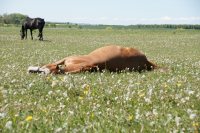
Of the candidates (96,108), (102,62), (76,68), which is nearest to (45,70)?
(76,68)

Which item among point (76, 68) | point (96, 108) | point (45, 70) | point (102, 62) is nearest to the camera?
point (96, 108)

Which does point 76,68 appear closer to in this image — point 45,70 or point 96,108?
point 45,70

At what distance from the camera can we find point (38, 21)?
44.5 m

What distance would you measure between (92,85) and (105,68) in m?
2.95

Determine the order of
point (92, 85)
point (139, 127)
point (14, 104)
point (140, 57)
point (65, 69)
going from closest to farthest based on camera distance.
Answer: point (139, 127) → point (14, 104) → point (92, 85) → point (65, 69) → point (140, 57)

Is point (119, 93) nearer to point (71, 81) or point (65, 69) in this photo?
point (71, 81)

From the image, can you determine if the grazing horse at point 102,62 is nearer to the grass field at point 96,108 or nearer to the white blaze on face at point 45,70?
the white blaze on face at point 45,70

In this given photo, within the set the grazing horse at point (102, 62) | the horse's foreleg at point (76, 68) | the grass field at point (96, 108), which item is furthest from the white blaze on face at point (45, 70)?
the grass field at point (96, 108)

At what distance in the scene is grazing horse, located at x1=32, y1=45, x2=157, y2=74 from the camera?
1079 cm

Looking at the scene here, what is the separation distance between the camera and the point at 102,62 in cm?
1097

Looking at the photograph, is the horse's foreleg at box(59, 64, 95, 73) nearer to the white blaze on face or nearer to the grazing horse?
the grazing horse

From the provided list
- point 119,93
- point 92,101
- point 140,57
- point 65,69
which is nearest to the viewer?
point 92,101

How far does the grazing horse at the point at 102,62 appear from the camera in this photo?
1079 centimetres

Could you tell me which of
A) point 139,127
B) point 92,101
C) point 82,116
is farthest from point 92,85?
point 139,127
